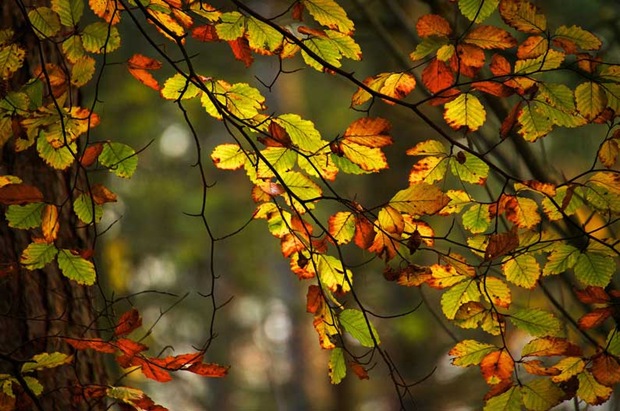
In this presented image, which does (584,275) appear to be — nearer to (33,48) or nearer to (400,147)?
(33,48)

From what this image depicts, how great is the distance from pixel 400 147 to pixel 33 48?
3516 millimetres

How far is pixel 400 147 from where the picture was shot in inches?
199

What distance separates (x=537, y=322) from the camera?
54.1 inches

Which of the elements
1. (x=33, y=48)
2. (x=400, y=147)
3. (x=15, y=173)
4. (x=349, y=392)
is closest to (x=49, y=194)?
(x=15, y=173)

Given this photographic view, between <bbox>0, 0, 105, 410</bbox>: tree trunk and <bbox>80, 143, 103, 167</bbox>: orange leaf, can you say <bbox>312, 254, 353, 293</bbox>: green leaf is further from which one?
<bbox>0, 0, 105, 410</bbox>: tree trunk

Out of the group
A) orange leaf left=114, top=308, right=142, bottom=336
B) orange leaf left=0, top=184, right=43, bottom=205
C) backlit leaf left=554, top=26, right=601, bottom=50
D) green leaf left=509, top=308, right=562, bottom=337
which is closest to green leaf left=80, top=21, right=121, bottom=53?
orange leaf left=0, top=184, right=43, bottom=205

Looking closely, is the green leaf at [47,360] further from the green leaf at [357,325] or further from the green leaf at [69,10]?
the green leaf at [69,10]

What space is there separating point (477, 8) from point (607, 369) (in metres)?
0.75

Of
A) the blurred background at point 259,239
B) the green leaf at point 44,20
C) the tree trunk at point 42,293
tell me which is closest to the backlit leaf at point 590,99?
the blurred background at point 259,239

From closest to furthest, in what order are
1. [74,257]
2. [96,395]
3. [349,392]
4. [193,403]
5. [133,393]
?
[133,393] < [74,257] < [96,395] < [349,392] < [193,403]

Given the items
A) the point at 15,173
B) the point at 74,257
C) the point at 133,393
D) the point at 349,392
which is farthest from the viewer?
the point at 349,392

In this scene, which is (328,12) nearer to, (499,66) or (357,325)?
(499,66)

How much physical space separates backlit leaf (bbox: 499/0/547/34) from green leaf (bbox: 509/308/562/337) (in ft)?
1.76

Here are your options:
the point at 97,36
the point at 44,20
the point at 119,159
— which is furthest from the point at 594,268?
the point at 44,20
